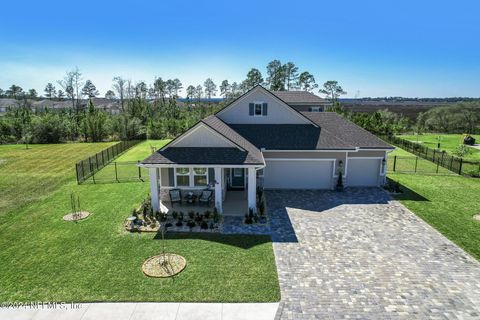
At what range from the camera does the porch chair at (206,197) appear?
51.5 ft

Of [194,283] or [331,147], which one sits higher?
[331,147]

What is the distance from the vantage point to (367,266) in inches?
424

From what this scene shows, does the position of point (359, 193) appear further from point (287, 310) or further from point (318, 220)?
point (287, 310)

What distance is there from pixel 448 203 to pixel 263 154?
10.9 meters

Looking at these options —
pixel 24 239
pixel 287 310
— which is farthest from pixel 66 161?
pixel 287 310

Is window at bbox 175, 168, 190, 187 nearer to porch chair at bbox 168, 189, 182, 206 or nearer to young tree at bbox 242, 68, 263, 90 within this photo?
porch chair at bbox 168, 189, 182, 206

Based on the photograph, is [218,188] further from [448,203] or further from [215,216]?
[448,203]

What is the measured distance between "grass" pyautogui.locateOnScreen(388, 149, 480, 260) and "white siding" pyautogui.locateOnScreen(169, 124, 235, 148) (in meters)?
10.7

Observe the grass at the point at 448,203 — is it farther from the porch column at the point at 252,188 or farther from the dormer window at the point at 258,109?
the dormer window at the point at 258,109

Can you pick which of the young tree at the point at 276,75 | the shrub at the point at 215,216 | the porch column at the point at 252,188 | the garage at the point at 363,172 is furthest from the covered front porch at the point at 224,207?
the young tree at the point at 276,75

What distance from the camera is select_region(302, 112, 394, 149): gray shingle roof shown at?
2022 cm

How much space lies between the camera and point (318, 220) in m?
14.8

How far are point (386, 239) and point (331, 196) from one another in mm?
5817

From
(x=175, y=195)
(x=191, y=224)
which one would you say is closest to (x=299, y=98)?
(x=175, y=195)
